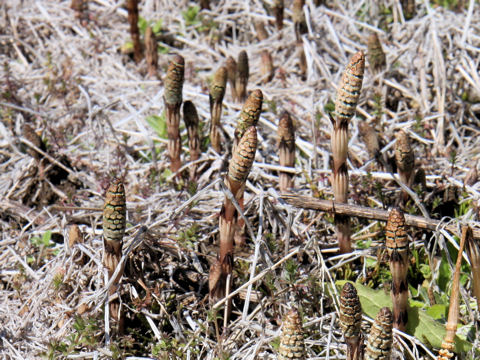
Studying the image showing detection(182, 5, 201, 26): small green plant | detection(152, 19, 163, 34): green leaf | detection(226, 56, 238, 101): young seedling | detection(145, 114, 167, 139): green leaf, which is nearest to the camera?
detection(145, 114, 167, 139): green leaf

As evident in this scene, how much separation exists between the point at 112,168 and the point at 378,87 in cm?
179

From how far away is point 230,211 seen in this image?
7.86 ft

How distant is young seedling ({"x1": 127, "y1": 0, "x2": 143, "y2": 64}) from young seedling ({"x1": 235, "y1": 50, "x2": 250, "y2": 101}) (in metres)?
0.98

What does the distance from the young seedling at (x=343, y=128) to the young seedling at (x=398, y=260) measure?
15.5 inches

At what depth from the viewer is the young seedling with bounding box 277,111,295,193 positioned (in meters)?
2.86

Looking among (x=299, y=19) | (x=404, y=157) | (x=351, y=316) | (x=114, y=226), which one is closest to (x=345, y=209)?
(x=404, y=157)

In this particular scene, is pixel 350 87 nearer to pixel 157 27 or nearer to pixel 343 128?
pixel 343 128

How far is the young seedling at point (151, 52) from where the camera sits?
4.15 m

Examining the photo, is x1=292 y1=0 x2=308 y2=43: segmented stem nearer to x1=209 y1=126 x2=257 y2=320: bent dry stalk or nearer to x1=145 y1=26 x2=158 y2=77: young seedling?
x1=145 y1=26 x2=158 y2=77: young seedling

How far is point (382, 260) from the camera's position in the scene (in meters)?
2.78

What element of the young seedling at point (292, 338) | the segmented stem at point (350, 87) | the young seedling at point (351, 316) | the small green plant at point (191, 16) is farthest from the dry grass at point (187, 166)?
the segmented stem at point (350, 87)

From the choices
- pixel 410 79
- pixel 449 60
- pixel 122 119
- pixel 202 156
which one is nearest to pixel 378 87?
pixel 410 79

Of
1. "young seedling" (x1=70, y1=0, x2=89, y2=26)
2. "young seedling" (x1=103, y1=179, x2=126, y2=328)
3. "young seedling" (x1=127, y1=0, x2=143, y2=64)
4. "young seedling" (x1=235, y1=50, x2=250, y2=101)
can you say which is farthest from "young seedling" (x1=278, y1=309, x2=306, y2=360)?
"young seedling" (x1=70, y1=0, x2=89, y2=26)

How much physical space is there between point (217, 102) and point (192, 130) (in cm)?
21
